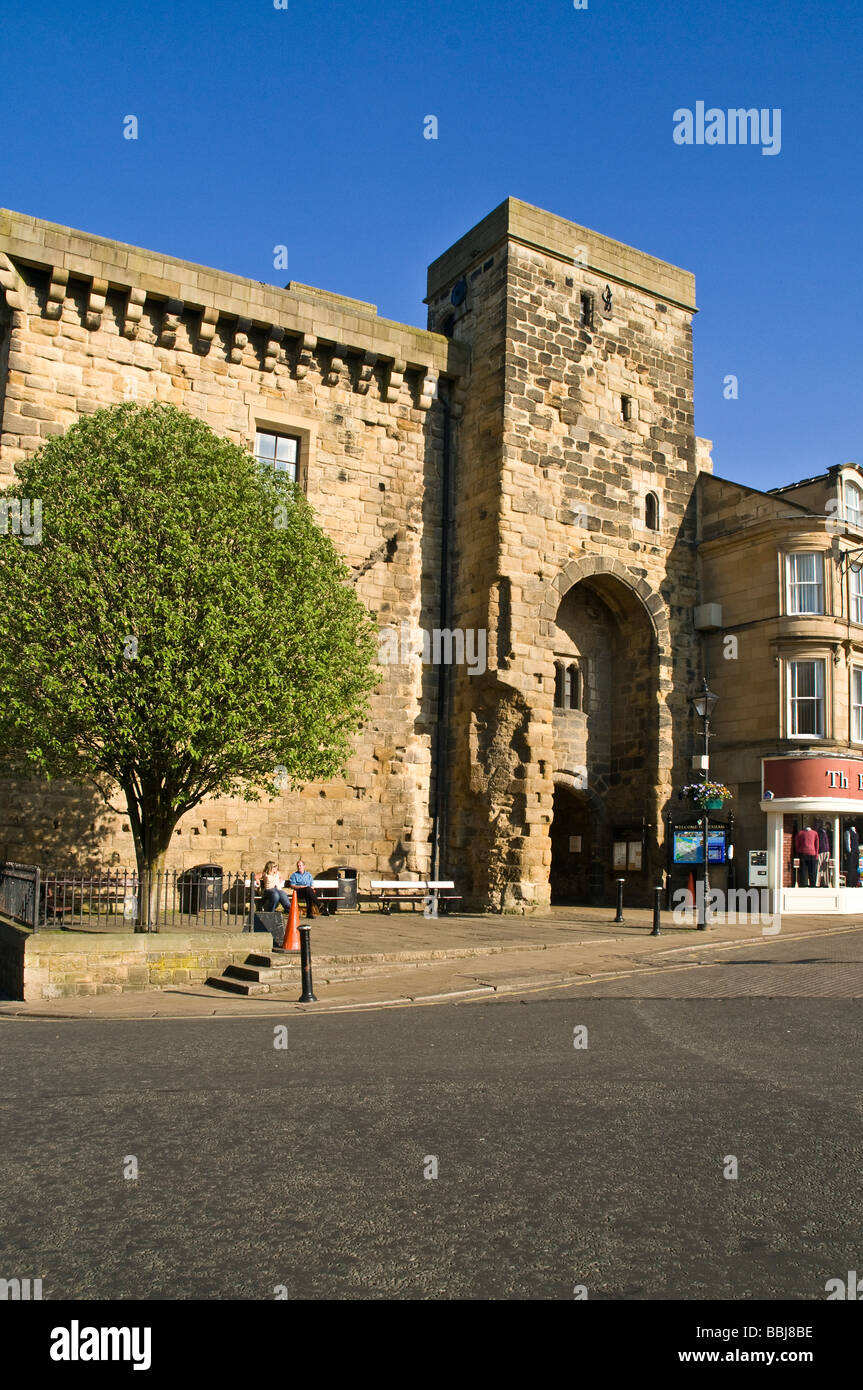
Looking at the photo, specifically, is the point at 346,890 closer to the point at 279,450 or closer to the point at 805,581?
the point at 279,450

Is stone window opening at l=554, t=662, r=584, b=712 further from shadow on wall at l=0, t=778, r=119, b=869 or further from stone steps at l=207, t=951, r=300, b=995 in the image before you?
stone steps at l=207, t=951, r=300, b=995

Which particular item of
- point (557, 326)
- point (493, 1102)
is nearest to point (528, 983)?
point (493, 1102)

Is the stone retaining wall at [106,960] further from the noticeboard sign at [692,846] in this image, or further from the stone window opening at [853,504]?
the stone window opening at [853,504]

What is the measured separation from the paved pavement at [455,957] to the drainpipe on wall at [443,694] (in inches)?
84.0

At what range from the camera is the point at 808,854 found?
22.0 metres

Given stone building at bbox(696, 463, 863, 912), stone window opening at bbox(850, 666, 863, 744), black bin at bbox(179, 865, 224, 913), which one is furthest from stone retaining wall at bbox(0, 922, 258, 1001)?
stone window opening at bbox(850, 666, 863, 744)

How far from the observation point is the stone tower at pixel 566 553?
69.8 feet

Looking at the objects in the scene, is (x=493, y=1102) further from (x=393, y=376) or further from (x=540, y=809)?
(x=393, y=376)

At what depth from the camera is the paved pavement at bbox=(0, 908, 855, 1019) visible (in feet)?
37.6

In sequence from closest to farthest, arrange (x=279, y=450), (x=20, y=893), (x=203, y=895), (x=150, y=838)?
(x=20, y=893)
(x=150, y=838)
(x=203, y=895)
(x=279, y=450)

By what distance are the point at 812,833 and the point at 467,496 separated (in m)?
10.6

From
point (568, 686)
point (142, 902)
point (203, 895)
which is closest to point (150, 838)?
point (142, 902)

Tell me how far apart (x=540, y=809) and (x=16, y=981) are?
11.4m

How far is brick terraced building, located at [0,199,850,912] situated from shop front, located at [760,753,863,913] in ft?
7.01
